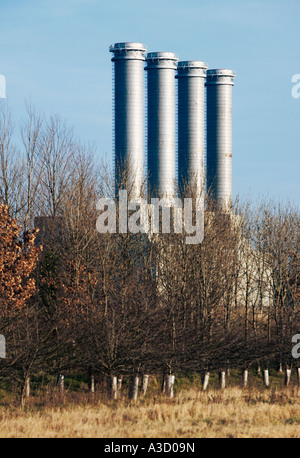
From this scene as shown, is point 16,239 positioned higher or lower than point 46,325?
higher

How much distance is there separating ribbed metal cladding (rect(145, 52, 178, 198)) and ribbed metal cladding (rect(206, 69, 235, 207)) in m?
7.40

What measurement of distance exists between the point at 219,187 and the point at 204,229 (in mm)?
51213

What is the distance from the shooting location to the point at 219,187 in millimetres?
88750

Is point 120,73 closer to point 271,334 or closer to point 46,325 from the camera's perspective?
point 271,334

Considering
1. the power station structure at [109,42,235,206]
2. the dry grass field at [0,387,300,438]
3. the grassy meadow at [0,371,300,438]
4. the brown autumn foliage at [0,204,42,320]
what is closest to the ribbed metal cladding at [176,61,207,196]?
the power station structure at [109,42,235,206]

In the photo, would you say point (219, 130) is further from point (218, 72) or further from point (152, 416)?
point (152, 416)

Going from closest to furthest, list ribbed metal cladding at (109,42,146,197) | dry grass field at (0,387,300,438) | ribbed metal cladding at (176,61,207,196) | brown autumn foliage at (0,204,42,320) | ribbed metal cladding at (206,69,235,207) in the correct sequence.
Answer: dry grass field at (0,387,300,438), brown autumn foliage at (0,204,42,320), ribbed metal cladding at (109,42,146,197), ribbed metal cladding at (176,61,207,196), ribbed metal cladding at (206,69,235,207)

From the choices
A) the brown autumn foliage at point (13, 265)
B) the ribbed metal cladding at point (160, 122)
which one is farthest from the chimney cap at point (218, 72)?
the brown autumn foliage at point (13, 265)

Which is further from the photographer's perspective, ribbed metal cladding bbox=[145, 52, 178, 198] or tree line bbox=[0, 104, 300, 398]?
ribbed metal cladding bbox=[145, 52, 178, 198]

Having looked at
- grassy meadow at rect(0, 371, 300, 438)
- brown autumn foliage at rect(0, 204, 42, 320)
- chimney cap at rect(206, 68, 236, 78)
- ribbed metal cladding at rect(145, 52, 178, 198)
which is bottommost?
grassy meadow at rect(0, 371, 300, 438)

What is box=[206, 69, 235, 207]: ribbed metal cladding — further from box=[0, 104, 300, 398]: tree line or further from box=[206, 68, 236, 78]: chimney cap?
box=[0, 104, 300, 398]: tree line

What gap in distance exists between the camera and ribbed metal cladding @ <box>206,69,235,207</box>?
88.8 m

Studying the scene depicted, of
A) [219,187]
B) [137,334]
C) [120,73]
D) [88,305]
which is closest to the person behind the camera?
[137,334]

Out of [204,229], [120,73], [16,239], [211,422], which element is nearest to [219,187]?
[120,73]
